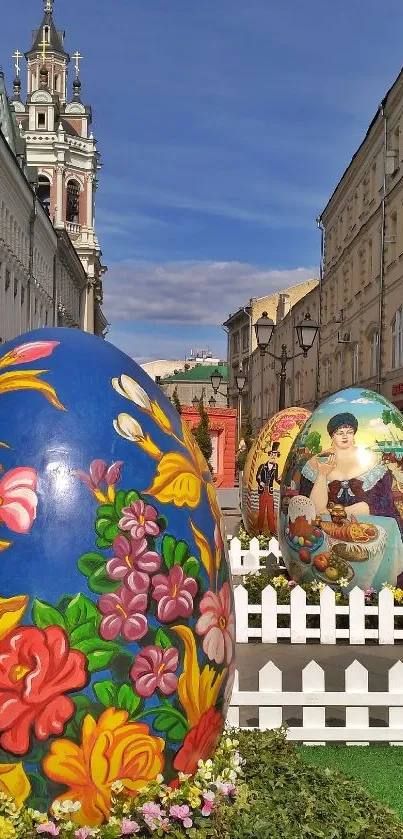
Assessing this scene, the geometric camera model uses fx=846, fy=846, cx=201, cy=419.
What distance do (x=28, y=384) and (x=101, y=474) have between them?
0.51 metres

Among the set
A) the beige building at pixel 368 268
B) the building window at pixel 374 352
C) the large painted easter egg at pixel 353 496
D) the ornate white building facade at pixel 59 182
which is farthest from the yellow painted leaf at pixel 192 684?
the ornate white building facade at pixel 59 182


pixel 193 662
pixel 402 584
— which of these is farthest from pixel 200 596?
pixel 402 584

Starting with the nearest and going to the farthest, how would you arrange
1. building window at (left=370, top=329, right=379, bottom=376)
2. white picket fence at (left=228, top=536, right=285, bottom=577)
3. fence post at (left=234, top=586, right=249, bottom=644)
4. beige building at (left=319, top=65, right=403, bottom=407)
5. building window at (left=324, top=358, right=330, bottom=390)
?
fence post at (left=234, top=586, right=249, bottom=644) → white picket fence at (left=228, top=536, right=285, bottom=577) → beige building at (left=319, top=65, right=403, bottom=407) → building window at (left=370, top=329, right=379, bottom=376) → building window at (left=324, top=358, right=330, bottom=390)

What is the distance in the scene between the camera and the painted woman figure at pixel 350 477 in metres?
8.69

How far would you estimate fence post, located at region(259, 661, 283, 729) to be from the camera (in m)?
5.65

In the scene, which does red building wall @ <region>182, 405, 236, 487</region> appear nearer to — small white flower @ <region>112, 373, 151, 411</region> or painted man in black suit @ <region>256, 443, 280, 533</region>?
painted man in black suit @ <region>256, 443, 280, 533</region>

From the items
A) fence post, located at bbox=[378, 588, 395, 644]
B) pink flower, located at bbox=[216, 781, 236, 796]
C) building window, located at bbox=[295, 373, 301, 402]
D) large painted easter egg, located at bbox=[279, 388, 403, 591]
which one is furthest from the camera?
building window, located at bbox=[295, 373, 301, 402]

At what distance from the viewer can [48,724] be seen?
310 centimetres

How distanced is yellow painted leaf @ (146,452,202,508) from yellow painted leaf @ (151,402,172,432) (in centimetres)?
13

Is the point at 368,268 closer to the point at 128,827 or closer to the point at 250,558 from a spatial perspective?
the point at 250,558

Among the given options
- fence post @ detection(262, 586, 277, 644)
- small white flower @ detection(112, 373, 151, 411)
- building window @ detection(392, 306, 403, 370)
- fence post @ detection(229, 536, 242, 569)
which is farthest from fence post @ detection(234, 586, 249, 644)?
building window @ detection(392, 306, 403, 370)

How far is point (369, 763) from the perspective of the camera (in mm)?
5547

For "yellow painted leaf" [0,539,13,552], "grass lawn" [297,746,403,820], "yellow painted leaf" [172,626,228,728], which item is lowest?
"grass lawn" [297,746,403,820]

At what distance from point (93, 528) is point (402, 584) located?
6200 millimetres
